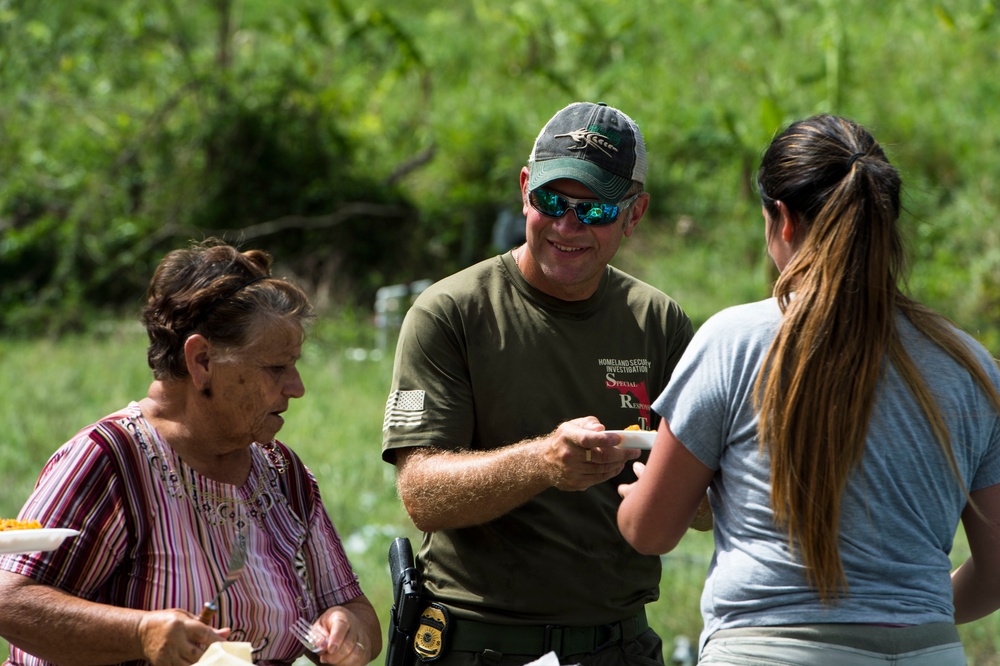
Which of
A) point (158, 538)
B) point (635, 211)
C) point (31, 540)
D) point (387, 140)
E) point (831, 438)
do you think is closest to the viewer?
point (831, 438)

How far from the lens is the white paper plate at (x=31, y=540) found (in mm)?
2304

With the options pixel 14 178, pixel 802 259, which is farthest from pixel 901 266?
pixel 14 178

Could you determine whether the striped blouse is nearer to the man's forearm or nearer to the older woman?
the older woman

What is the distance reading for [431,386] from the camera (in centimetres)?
295

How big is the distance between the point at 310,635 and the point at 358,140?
11.9 meters

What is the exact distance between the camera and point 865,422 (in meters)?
2.19

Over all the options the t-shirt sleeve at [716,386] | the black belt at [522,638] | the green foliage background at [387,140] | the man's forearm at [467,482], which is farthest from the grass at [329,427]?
the t-shirt sleeve at [716,386]

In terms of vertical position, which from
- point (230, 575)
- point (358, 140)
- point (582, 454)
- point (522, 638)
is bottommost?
point (522, 638)

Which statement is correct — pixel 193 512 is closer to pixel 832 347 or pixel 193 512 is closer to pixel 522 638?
pixel 522 638

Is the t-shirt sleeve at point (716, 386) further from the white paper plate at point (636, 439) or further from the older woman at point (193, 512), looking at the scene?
the older woman at point (193, 512)

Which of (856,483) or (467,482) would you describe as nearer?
(856,483)

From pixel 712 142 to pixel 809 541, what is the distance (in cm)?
1194

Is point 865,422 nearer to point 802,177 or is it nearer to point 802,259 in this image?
point 802,259

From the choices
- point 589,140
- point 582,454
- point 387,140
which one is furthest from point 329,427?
point 582,454
